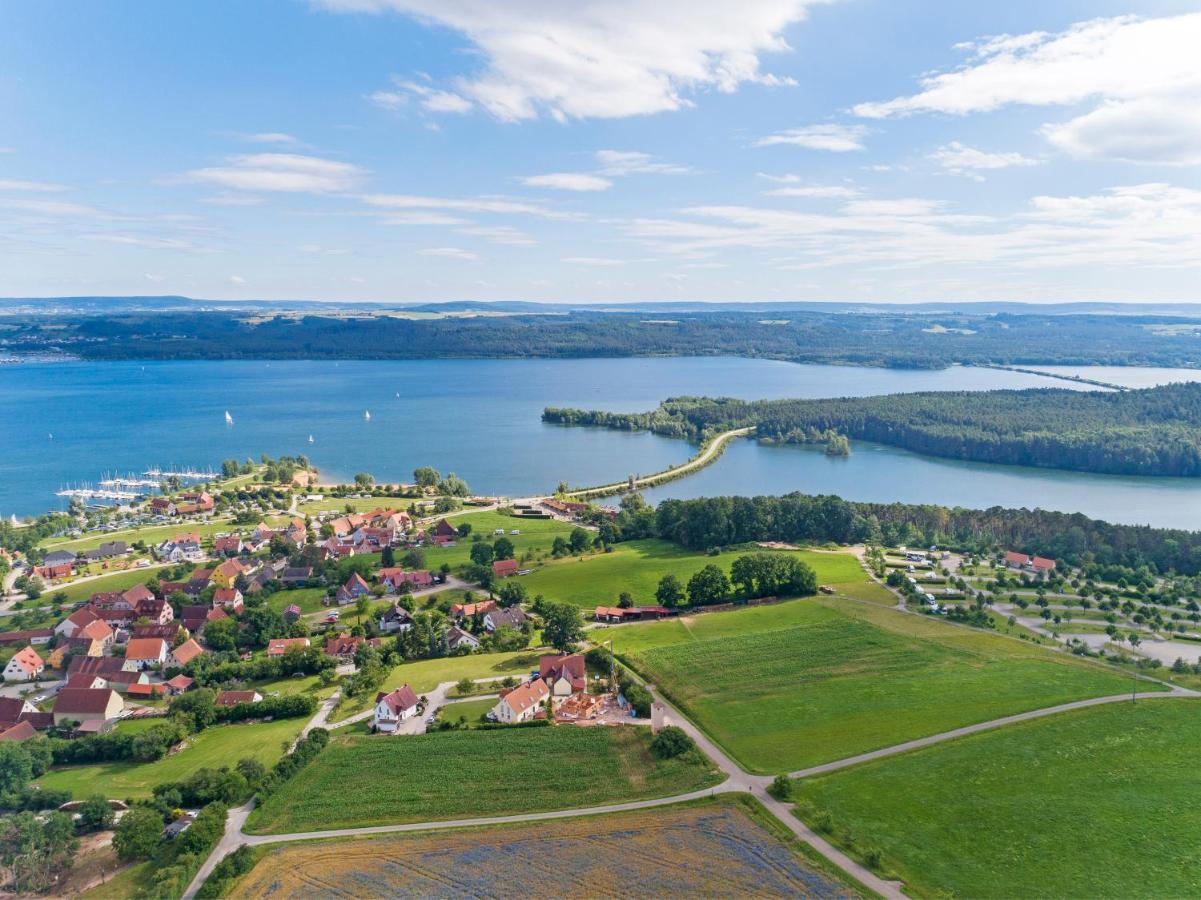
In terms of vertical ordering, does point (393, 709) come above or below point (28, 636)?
above

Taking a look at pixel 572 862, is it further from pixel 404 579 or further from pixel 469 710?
pixel 404 579

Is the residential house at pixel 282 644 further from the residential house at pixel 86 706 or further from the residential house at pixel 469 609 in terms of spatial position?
the residential house at pixel 469 609

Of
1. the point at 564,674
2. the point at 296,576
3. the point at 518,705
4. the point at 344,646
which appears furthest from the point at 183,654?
the point at 564,674

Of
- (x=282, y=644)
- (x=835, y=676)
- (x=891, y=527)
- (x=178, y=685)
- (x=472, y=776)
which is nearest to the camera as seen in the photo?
(x=472, y=776)

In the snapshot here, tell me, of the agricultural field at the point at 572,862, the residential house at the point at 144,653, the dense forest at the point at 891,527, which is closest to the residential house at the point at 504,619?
the residential house at the point at 144,653

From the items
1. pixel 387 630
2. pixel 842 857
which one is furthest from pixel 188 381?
pixel 842 857

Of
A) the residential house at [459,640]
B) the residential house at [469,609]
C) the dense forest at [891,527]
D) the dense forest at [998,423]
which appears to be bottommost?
the residential house at [459,640]
